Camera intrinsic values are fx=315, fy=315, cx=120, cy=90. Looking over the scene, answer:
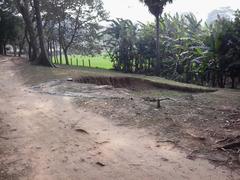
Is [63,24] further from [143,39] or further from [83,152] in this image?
[83,152]

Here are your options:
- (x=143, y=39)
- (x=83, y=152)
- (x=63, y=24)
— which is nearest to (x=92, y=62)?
(x=63, y=24)

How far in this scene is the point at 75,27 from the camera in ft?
104

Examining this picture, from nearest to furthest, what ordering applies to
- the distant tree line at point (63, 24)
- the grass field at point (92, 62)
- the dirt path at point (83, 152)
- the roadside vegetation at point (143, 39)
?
the dirt path at point (83, 152)
the roadside vegetation at point (143, 39)
the distant tree line at point (63, 24)
the grass field at point (92, 62)

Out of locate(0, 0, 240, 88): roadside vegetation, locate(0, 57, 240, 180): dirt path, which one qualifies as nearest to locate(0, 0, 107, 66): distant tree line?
locate(0, 0, 240, 88): roadside vegetation

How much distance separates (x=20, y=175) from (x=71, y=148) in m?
1.13

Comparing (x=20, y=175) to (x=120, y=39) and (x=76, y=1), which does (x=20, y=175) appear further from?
(x=76, y=1)

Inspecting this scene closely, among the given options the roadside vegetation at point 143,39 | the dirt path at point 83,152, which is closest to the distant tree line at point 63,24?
the roadside vegetation at point 143,39

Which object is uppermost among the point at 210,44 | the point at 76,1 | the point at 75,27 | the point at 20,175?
the point at 76,1

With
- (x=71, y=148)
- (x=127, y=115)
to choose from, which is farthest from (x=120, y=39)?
(x=71, y=148)

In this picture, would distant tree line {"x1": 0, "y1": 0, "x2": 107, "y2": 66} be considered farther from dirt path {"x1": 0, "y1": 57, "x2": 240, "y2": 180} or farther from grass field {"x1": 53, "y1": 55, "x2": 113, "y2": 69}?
dirt path {"x1": 0, "y1": 57, "x2": 240, "y2": 180}

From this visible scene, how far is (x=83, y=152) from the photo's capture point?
5.19 meters

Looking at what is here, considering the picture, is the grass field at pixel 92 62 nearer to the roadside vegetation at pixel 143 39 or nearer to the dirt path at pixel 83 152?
the roadside vegetation at pixel 143 39

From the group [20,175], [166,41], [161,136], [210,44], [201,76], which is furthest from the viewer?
[166,41]

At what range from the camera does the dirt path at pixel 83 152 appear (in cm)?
A: 445
